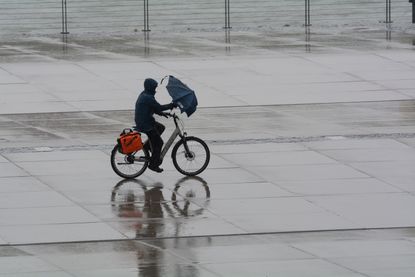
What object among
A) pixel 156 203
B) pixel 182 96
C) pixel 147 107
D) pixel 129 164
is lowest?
pixel 156 203

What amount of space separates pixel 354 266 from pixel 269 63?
19280 millimetres

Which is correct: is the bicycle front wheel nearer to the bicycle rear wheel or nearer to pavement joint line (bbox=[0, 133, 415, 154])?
the bicycle rear wheel

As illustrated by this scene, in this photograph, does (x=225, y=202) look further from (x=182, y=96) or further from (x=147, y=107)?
(x=147, y=107)

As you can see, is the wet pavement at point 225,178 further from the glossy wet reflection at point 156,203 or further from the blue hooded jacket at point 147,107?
the blue hooded jacket at point 147,107

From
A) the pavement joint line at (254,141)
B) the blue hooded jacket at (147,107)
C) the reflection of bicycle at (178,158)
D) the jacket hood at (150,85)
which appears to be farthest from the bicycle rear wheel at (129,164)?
the pavement joint line at (254,141)

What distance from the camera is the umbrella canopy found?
1975 centimetres

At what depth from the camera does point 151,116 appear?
65.3ft

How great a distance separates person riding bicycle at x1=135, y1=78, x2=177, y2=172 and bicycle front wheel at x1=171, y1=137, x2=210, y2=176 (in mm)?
312

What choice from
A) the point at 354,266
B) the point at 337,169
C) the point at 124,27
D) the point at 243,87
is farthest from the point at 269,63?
the point at 354,266

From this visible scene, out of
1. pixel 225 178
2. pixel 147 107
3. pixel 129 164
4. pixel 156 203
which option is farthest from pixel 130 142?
pixel 156 203

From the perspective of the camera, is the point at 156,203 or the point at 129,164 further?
the point at 129,164

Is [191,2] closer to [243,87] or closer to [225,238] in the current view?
[243,87]

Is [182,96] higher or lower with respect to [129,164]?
higher

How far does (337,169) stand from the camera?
20.7 metres
